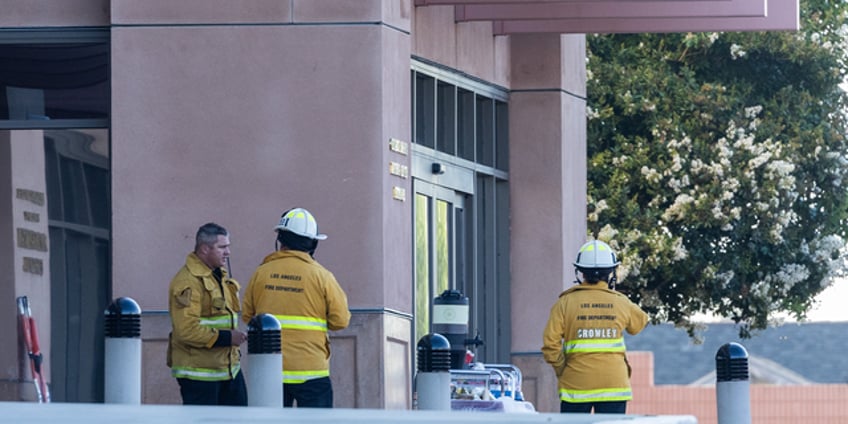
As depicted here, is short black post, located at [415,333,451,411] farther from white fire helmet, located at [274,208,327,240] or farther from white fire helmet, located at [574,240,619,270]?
white fire helmet, located at [574,240,619,270]

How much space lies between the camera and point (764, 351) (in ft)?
219

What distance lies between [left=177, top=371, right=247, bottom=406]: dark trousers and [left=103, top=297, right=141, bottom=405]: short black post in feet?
4.38

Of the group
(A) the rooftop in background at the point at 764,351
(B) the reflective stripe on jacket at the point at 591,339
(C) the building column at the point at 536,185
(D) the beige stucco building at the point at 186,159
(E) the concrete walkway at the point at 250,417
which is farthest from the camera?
(A) the rooftop in background at the point at 764,351

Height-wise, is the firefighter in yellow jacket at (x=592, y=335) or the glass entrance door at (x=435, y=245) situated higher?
the glass entrance door at (x=435, y=245)

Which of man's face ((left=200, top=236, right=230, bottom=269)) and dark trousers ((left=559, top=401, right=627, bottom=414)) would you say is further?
dark trousers ((left=559, top=401, right=627, bottom=414))

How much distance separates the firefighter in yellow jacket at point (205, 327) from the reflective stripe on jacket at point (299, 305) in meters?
0.28

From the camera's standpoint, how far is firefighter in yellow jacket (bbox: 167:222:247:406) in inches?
511

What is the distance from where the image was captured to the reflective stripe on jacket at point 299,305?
1288cm

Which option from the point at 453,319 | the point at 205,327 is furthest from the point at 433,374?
the point at 453,319

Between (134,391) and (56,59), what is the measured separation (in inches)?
196

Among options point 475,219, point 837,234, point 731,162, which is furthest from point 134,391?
point 837,234

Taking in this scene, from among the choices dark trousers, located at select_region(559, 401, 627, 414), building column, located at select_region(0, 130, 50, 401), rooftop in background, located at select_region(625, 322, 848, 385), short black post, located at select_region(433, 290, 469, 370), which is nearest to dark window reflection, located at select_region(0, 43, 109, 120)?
building column, located at select_region(0, 130, 50, 401)

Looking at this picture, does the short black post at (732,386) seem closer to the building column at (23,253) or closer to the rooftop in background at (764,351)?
the building column at (23,253)

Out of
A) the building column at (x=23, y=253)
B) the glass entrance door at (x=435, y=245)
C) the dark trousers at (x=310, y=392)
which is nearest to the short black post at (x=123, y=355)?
the dark trousers at (x=310, y=392)
